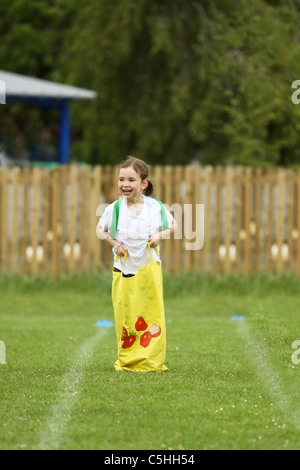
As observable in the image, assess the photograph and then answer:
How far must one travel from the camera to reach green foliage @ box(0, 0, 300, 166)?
18.0 meters

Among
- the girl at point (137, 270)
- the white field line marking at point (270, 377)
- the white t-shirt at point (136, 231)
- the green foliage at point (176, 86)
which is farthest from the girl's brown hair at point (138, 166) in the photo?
the green foliage at point (176, 86)

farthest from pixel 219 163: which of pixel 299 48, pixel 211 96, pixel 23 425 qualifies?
pixel 23 425

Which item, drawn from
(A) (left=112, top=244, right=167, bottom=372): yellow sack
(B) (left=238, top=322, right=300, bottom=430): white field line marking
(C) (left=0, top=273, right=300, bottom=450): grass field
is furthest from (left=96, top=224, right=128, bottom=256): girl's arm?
Answer: (B) (left=238, top=322, right=300, bottom=430): white field line marking

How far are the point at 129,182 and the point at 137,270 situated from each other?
71 cm

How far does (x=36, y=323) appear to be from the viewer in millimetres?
10555

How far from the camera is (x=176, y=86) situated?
71.6 feet

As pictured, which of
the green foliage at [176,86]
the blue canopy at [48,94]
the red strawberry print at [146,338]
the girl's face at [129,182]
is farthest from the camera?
the blue canopy at [48,94]

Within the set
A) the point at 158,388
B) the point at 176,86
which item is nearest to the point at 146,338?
the point at 158,388

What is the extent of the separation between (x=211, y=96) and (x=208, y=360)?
1441 cm

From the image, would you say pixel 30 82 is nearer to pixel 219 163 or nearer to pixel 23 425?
pixel 219 163

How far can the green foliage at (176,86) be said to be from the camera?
59.0ft

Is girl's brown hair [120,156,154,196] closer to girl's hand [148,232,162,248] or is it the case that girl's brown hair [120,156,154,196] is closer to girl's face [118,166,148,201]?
girl's face [118,166,148,201]

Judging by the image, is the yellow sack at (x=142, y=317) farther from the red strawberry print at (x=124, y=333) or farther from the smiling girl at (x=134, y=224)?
the smiling girl at (x=134, y=224)

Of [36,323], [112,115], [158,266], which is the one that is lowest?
[36,323]
